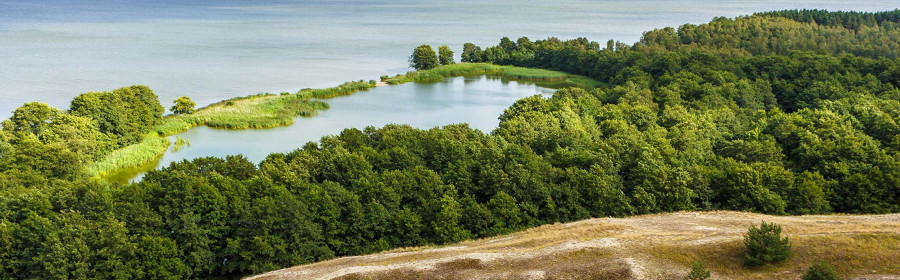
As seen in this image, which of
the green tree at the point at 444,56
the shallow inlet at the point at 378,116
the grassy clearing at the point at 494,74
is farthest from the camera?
the green tree at the point at 444,56

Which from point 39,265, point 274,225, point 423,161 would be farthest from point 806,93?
point 39,265

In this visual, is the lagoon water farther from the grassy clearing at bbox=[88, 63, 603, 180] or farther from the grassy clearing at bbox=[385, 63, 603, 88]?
the grassy clearing at bbox=[385, 63, 603, 88]

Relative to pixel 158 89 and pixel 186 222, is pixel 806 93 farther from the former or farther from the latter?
pixel 158 89

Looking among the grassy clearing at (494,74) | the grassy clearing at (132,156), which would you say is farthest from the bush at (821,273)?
the grassy clearing at (494,74)

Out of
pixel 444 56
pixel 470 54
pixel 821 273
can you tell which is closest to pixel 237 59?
pixel 444 56

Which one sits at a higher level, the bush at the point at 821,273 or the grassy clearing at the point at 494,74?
the grassy clearing at the point at 494,74

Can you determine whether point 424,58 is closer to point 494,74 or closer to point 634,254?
point 494,74

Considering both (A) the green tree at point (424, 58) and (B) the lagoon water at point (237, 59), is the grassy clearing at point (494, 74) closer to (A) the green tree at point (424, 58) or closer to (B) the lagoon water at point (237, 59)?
(A) the green tree at point (424, 58)
